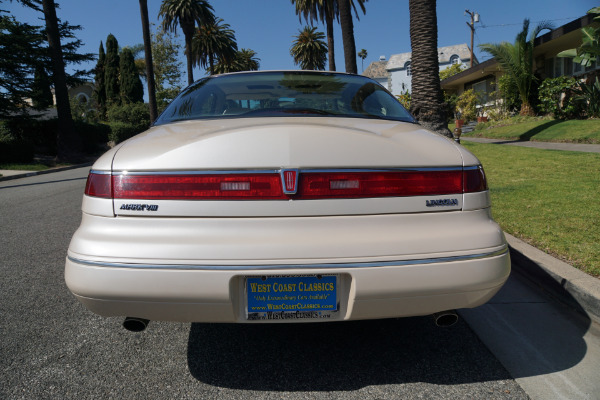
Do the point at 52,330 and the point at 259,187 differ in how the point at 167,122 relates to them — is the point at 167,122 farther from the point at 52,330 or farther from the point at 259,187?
the point at 52,330

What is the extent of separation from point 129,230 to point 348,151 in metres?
1.03

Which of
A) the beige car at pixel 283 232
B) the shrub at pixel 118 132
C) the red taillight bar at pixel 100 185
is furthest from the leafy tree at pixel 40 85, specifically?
the beige car at pixel 283 232

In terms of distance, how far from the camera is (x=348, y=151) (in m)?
2.02

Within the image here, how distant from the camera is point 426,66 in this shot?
10.5 meters

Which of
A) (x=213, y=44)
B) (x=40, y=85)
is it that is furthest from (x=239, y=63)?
(x=40, y=85)

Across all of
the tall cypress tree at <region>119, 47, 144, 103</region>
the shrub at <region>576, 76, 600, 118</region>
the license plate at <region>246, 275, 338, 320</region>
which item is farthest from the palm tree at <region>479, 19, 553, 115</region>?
the tall cypress tree at <region>119, 47, 144, 103</region>

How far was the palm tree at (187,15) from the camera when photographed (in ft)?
122

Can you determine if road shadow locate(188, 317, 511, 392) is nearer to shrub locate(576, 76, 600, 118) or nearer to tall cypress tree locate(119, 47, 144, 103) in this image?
shrub locate(576, 76, 600, 118)

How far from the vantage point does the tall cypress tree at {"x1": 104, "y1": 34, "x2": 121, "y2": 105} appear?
4331 centimetres

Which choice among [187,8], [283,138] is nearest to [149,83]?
[187,8]

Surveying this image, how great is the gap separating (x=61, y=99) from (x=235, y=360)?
66.3 ft

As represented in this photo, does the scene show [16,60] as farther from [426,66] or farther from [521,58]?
[521,58]

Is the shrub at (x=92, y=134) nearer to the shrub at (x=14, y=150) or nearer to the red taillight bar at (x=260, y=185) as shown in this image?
the shrub at (x=14, y=150)

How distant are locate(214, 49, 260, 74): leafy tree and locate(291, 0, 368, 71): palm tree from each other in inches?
874
